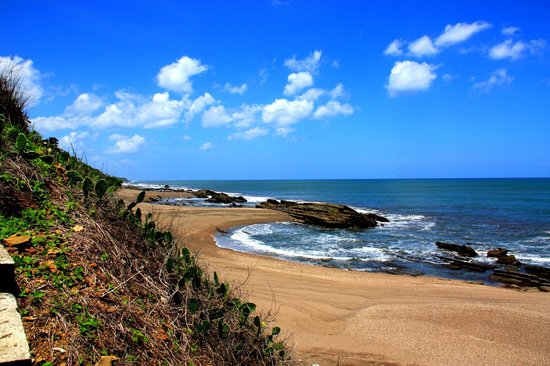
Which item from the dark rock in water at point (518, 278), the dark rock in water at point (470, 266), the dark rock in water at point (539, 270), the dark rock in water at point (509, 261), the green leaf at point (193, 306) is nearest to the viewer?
the green leaf at point (193, 306)

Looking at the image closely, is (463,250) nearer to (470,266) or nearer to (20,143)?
(470,266)

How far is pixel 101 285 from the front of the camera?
3.30m

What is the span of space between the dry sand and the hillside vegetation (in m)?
1.03

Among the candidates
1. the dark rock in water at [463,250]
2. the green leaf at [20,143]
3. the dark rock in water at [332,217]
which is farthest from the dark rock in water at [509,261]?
the green leaf at [20,143]

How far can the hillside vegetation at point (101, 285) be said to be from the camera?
280cm

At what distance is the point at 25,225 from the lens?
3621 mm

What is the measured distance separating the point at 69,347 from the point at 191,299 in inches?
47.4

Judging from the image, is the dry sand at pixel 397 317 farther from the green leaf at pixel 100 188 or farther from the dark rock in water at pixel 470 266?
the dark rock in water at pixel 470 266

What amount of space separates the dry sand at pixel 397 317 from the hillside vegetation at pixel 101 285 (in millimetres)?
1025

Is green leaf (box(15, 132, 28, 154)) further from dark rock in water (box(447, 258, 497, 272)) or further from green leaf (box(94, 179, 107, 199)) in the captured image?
dark rock in water (box(447, 258, 497, 272))

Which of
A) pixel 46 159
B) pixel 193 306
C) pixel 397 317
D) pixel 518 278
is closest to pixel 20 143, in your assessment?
pixel 46 159

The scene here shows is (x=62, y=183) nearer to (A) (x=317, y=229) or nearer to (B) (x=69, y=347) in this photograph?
(B) (x=69, y=347)

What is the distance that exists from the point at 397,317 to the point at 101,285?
6451 millimetres

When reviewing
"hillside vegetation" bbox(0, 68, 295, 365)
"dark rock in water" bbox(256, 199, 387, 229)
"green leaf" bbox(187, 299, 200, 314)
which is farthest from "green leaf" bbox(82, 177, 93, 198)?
"dark rock in water" bbox(256, 199, 387, 229)
